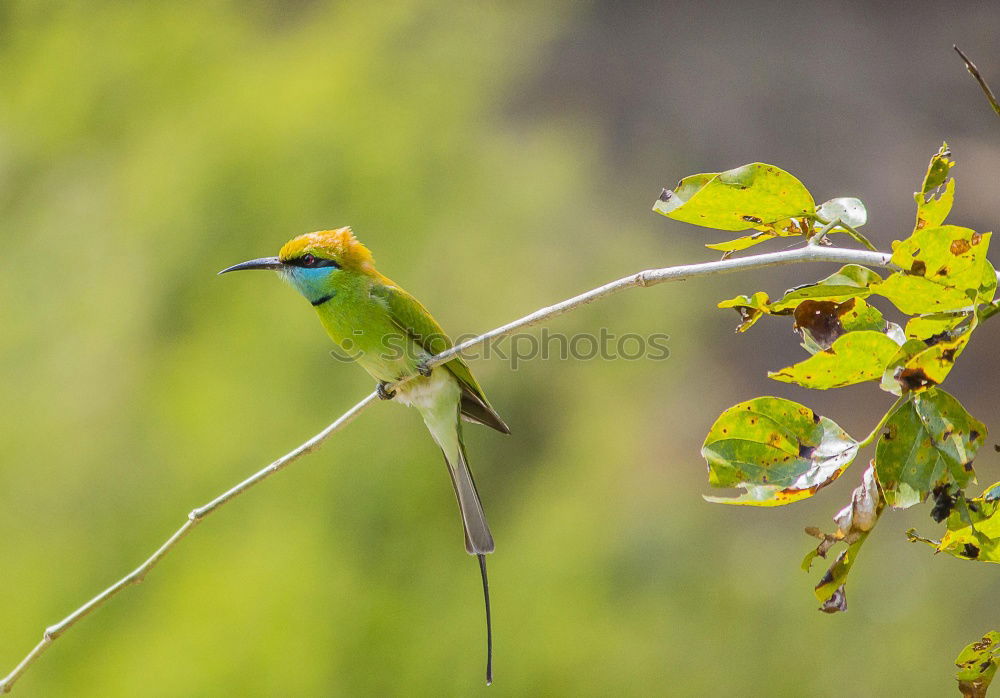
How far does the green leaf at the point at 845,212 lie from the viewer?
0.74 m

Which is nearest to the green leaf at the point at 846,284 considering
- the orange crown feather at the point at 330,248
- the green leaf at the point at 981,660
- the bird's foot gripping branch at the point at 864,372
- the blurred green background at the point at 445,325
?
the bird's foot gripping branch at the point at 864,372

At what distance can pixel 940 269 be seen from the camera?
60 cm

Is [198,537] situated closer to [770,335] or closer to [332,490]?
[332,490]

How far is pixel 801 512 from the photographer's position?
423 centimetres

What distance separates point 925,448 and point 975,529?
0.07m

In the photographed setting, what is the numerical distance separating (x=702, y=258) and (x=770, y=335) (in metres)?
0.64

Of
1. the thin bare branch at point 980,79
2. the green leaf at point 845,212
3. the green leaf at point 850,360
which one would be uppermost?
the thin bare branch at point 980,79

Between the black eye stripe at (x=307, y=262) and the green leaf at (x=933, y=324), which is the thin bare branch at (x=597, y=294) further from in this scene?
the black eye stripe at (x=307, y=262)

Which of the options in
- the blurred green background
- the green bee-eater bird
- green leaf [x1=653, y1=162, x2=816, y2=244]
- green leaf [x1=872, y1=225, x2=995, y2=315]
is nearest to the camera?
green leaf [x1=872, y1=225, x2=995, y2=315]

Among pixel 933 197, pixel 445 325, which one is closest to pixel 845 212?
pixel 933 197

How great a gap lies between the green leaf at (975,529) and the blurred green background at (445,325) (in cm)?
296

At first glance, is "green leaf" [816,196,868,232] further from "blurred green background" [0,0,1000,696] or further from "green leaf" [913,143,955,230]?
"blurred green background" [0,0,1000,696]

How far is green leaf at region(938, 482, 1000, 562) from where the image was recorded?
607 millimetres

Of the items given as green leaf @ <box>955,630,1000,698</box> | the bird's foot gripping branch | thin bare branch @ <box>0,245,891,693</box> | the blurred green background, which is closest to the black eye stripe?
thin bare branch @ <box>0,245,891,693</box>
